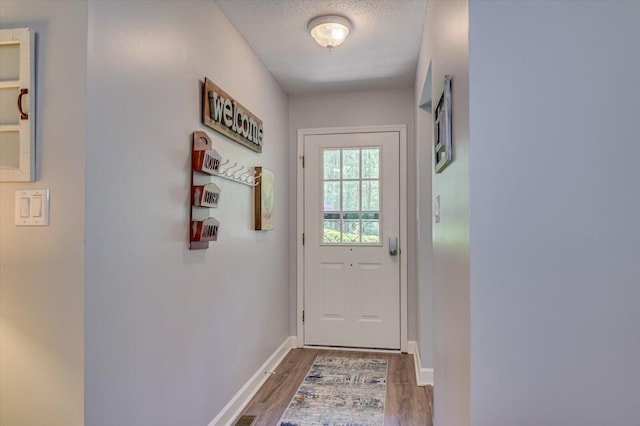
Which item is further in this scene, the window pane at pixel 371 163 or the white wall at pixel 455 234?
the window pane at pixel 371 163

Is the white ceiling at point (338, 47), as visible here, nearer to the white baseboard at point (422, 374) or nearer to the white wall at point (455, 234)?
the white wall at point (455, 234)

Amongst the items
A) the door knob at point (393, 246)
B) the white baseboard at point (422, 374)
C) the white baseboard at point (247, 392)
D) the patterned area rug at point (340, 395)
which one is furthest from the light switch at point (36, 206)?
the door knob at point (393, 246)

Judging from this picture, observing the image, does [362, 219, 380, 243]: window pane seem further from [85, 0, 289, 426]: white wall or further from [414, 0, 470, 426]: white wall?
[414, 0, 470, 426]: white wall

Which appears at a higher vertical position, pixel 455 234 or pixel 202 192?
pixel 202 192

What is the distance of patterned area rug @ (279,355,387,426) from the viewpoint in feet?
7.70

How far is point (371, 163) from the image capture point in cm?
363

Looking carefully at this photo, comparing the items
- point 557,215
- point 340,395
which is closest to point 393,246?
point 340,395

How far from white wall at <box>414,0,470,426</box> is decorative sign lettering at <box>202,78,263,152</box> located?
Answer: 1126 millimetres

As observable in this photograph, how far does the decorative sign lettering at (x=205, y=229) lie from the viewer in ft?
6.23

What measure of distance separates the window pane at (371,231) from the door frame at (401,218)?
213mm

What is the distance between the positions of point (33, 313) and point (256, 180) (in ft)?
5.69

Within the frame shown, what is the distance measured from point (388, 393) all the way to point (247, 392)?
941mm

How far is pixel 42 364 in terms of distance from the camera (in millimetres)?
1247

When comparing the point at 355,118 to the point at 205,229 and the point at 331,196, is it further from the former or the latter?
the point at 205,229
